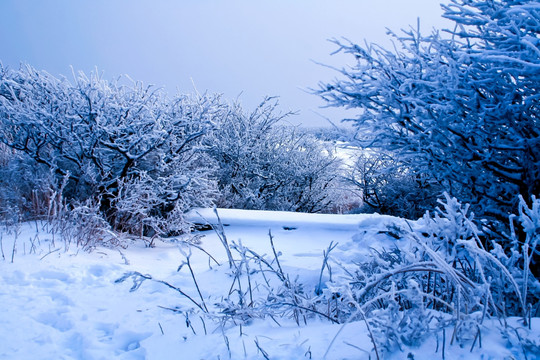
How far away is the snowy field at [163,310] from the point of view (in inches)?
72.7

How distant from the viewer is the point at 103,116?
5695mm

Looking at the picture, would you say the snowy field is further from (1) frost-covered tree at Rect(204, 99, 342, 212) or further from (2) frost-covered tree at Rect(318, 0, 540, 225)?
(1) frost-covered tree at Rect(204, 99, 342, 212)

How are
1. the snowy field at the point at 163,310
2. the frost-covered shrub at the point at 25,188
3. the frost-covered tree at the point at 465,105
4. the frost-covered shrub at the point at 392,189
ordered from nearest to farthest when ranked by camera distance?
the snowy field at the point at 163,310 → the frost-covered tree at the point at 465,105 → the frost-covered shrub at the point at 25,188 → the frost-covered shrub at the point at 392,189

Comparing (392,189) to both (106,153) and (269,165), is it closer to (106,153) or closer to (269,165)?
(269,165)

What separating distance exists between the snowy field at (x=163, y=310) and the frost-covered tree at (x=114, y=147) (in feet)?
2.54

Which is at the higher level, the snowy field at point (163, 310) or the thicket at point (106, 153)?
the thicket at point (106, 153)

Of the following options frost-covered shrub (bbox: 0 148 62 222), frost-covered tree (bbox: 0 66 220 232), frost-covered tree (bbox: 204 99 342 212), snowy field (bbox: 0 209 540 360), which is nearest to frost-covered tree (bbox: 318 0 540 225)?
snowy field (bbox: 0 209 540 360)

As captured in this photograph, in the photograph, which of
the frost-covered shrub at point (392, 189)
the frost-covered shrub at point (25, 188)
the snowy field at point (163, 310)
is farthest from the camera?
the frost-covered shrub at point (392, 189)

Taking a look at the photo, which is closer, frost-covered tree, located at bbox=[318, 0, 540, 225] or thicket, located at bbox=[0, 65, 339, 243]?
frost-covered tree, located at bbox=[318, 0, 540, 225]

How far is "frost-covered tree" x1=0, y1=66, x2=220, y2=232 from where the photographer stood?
18.0 ft

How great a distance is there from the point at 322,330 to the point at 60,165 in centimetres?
554

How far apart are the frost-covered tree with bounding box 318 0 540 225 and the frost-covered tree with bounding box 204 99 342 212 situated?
5.76m

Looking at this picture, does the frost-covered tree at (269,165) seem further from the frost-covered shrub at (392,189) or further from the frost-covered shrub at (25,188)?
the frost-covered shrub at (25,188)

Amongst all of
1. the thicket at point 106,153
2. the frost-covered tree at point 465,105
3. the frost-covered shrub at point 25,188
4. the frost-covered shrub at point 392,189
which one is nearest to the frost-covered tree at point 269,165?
the frost-covered shrub at point 392,189
